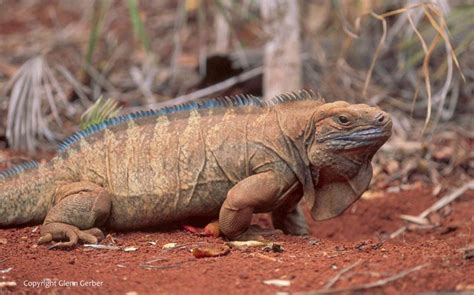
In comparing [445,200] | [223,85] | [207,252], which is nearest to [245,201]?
[207,252]

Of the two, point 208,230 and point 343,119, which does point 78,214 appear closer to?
point 208,230

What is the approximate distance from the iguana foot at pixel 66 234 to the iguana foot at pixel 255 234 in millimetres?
981

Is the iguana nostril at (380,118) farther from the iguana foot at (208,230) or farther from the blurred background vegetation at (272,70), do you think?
the blurred background vegetation at (272,70)

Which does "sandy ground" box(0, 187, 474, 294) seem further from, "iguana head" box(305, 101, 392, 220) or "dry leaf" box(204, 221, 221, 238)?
"iguana head" box(305, 101, 392, 220)

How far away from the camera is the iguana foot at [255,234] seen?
5297 mm

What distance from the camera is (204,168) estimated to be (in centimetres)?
544

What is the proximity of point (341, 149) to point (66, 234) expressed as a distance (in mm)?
2014

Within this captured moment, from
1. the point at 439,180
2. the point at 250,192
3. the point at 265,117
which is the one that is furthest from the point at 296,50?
the point at 250,192

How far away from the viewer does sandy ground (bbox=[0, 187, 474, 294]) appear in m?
3.84

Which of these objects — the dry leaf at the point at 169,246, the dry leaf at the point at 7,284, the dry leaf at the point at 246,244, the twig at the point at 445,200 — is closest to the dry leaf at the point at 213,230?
the dry leaf at the point at 246,244

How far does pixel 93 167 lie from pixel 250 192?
4.08 ft

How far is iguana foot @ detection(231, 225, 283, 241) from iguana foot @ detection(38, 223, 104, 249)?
98 centimetres

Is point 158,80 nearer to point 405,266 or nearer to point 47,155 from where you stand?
point 47,155

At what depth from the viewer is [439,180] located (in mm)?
8070
